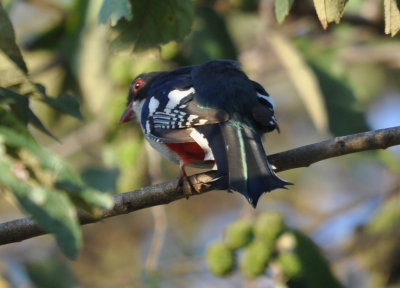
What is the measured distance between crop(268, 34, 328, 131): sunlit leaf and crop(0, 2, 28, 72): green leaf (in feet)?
8.54

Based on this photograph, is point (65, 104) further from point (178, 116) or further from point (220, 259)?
point (220, 259)

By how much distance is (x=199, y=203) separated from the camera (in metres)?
7.96

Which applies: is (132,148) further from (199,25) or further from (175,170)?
(175,170)

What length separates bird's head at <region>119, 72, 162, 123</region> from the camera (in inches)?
169

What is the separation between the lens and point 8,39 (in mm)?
2135

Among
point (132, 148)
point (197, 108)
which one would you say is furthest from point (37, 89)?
point (132, 148)

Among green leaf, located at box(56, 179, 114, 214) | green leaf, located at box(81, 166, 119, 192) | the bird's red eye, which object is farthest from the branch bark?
the bird's red eye

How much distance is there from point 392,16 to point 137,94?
236 cm

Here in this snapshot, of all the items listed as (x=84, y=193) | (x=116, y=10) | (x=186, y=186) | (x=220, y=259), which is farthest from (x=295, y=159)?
(x=84, y=193)

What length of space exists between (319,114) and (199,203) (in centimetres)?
360

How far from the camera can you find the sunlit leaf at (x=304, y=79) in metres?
4.54

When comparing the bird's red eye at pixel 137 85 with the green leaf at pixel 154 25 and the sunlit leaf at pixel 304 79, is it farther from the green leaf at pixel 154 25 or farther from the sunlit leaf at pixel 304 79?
the green leaf at pixel 154 25

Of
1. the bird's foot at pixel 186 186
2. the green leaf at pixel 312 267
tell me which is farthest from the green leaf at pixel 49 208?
the green leaf at pixel 312 267

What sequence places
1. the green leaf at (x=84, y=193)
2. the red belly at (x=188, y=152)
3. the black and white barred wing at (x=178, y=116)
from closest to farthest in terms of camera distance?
the green leaf at (x=84, y=193), the black and white barred wing at (x=178, y=116), the red belly at (x=188, y=152)
